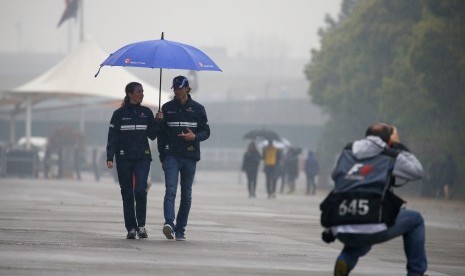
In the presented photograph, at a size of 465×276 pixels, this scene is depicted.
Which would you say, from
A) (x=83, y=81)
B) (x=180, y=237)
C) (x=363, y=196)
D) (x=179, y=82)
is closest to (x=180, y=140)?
(x=179, y=82)

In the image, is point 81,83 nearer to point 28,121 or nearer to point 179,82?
point 28,121

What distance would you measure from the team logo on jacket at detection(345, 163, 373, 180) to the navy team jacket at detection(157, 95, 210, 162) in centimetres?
515

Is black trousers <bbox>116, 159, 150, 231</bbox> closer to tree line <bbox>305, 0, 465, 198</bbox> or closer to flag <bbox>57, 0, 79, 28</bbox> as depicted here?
tree line <bbox>305, 0, 465, 198</bbox>

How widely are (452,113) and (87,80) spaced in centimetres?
1411

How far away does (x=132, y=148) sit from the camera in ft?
54.2

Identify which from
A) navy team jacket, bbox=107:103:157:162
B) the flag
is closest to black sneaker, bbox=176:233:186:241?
navy team jacket, bbox=107:103:157:162

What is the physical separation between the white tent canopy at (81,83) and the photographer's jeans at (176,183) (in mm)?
35810

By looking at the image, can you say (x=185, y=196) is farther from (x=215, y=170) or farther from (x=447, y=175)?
(x=215, y=170)

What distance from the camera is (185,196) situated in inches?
661

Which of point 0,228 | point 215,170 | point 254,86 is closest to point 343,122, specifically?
point 215,170

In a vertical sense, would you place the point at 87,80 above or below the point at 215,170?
above

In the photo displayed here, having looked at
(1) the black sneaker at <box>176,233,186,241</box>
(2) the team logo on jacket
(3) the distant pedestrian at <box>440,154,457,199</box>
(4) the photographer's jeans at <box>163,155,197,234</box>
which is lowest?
(3) the distant pedestrian at <box>440,154,457,199</box>

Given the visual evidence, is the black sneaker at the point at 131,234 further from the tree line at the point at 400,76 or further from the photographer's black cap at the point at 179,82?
the tree line at the point at 400,76

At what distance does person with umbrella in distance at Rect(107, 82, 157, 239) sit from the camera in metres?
16.5
